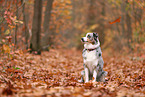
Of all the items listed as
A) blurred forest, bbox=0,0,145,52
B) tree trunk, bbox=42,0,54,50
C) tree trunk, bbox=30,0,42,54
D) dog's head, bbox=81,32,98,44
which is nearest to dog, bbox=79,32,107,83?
dog's head, bbox=81,32,98,44

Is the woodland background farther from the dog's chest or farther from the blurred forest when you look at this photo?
the dog's chest

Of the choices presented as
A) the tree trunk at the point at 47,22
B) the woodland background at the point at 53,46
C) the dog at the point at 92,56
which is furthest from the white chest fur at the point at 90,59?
the tree trunk at the point at 47,22

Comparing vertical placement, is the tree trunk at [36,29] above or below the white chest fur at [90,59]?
above

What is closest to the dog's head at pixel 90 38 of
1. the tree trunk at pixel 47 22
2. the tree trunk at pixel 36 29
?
the tree trunk at pixel 36 29

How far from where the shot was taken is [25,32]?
1160 cm

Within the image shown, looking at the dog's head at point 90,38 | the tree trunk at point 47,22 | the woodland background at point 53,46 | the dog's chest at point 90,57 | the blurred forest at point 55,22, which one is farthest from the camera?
the tree trunk at point 47,22

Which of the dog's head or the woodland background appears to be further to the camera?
the woodland background

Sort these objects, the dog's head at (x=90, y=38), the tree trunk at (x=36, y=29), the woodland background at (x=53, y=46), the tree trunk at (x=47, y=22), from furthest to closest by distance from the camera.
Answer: the tree trunk at (x=47, y=22)
the tree trunk at (x=36, y=29)
the woodland background at (x=53, y=46)
the dog's head at (x=90, y=38)

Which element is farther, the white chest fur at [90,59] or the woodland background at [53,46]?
the woodland background at [53,46]

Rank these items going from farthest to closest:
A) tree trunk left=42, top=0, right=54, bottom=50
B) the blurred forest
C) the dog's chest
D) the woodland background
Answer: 1. tree trunk left=42, top=0, right=54, bottom=50
2. the blurred forest
3. the woodland background
4. the dog's chest

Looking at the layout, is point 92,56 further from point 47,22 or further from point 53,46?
point 47,22

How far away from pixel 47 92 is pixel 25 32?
8.51 m

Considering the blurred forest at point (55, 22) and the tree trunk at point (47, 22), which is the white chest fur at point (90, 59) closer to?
the blurred forest at point (55, 22)

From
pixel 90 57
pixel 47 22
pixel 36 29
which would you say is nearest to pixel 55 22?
pixel 47 22
